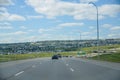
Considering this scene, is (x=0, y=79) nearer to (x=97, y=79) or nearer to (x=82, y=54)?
(x=97, y=79)

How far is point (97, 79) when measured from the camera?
1894 cm

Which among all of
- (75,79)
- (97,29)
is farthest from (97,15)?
(75,79)

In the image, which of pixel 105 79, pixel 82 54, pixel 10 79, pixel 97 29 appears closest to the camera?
pixel 105 79

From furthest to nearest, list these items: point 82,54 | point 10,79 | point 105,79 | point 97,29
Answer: point 82,54
point 97,29
point 10,79
point 105,79

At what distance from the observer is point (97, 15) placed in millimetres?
60250

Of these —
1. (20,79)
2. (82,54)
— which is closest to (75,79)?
(20,79)

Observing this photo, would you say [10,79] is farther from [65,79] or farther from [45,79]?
[65,79]

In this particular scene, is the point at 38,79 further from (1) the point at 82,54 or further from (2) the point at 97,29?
(1) the point at 82,54

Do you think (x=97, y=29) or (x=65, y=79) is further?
(x=97, y=29)

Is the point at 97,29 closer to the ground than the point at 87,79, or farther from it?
farther from it

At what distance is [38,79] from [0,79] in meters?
2.40

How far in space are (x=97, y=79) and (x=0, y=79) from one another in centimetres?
604

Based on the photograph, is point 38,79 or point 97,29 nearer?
point 38,79

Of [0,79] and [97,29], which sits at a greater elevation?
[97,29]
